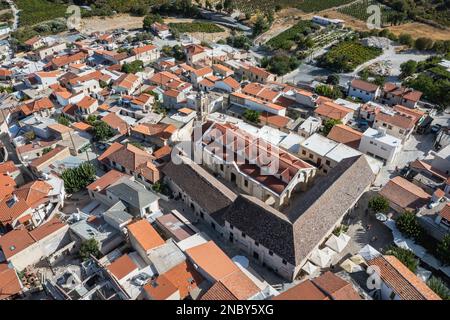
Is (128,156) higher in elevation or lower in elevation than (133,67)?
higher

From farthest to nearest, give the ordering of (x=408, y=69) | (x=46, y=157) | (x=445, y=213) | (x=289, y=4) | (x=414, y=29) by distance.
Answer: (x=289, y=4), (x=414, y=29), (x=408, y=69), (x=46, y=157), (x=445, y=213)

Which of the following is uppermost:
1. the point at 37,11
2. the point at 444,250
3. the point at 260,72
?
the point at 444,250

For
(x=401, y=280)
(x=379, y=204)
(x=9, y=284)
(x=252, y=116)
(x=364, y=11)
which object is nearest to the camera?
(x=401, y=280)

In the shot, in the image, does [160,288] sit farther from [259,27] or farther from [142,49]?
[259,27]

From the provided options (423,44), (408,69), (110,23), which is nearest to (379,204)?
(408,69)

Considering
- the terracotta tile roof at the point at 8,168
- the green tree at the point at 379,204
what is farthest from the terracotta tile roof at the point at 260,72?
the terracotta tile roof at the point at 8,168

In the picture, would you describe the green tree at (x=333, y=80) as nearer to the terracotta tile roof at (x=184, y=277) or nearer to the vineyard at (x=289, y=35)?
the vineyard at (x=289, y=35)

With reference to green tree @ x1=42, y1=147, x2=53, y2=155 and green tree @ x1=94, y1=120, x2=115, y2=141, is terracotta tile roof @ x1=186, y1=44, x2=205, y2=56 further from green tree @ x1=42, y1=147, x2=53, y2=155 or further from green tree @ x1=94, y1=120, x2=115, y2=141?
green tree @ x1=42, y1=147, x2=53, y2=155
